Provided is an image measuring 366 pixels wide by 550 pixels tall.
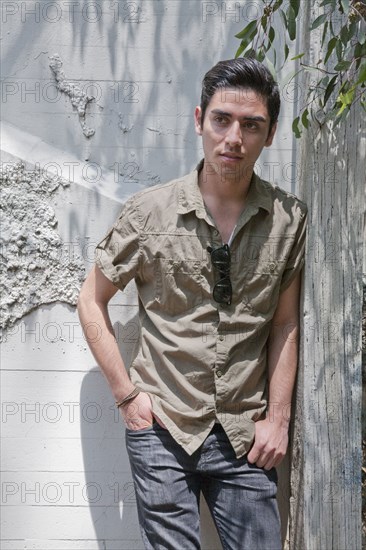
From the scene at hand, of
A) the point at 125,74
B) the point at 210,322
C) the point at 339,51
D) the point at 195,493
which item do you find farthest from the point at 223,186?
the point at 195,493

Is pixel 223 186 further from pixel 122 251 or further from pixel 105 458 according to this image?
pixel 105 458

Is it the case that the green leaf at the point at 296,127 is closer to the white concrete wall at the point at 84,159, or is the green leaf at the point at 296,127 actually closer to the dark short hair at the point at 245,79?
the dark short hair at the point at 245,79

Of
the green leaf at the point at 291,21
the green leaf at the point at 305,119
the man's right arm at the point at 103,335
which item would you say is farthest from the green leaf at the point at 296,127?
the man's right arm at the point at 103,335

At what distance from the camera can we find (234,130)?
8.54 ft

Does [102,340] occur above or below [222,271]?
below

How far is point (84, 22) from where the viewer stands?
10.2 feet

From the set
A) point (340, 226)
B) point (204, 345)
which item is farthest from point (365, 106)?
point (204, 345)

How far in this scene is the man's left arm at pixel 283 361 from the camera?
2783mm

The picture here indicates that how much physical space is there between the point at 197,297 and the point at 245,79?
714 millimetres

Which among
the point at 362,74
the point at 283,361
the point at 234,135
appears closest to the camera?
the point at 362,74

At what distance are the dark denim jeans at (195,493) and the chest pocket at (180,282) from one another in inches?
16.1

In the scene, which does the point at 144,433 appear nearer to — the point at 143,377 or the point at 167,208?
the point at 143,377

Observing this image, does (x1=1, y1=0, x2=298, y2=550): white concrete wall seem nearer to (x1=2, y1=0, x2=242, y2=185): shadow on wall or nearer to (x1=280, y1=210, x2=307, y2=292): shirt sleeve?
(x1=2, y1=0, x2=242, y2=185): shadow on wall

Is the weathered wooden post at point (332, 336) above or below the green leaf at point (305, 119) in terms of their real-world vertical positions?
below
